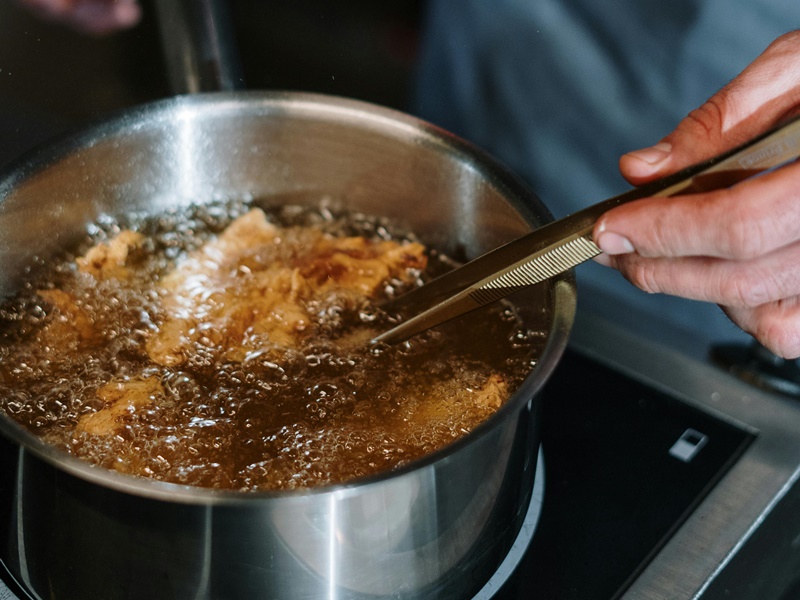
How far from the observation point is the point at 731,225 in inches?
23.6

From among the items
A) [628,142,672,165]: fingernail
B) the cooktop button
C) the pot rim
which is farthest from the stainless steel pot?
the cooktop button

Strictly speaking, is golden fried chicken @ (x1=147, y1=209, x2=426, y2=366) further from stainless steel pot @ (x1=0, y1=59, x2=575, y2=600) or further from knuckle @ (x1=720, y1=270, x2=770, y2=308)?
knuckle @ (x1=720, y1=270, x2=770, y2=308)

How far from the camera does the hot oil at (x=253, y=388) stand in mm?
675

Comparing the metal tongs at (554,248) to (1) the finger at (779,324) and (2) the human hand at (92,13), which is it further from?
(2) the human hand at (92,13)

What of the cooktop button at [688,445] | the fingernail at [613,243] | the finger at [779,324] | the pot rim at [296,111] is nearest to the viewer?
the pot rim at [296,111]

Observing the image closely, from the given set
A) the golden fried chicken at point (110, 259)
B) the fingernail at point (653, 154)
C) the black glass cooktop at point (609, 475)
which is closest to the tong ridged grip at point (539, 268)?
the fingernail at point (653, 154)

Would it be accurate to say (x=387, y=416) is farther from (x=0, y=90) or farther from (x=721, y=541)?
(x=0, y=90)

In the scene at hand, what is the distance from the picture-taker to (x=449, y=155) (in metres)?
0.91

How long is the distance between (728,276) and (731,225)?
0.28ft

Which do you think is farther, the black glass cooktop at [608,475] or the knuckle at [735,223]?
the black glass cooktop at [608,475]

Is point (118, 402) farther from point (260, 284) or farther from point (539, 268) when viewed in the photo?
point (539, 268)

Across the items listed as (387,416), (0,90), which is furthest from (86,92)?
(387,416)

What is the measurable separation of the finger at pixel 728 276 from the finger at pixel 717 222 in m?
0.03

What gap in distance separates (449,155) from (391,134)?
8 cm
